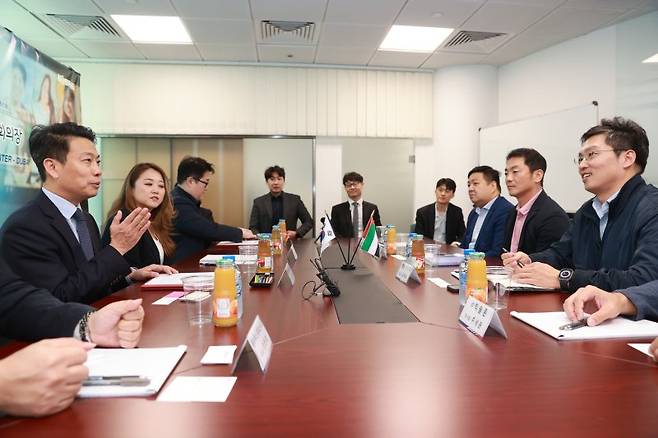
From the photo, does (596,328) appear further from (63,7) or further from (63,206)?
(63,7)

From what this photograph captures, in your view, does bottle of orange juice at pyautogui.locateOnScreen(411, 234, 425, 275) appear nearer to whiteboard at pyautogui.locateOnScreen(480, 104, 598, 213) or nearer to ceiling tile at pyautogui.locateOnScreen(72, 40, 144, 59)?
whiteboard at pyautogui.locateOnScreen(480, 104, 598, 213)

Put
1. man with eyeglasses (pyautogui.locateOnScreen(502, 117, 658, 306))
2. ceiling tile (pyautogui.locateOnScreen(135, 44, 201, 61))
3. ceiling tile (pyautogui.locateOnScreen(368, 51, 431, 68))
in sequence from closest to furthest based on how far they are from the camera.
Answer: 1. man with eyeglasses (pyautogui.locateOnScreen(502, 117, 658, 306))
2. ceiling tile (pyautogui.locateOnScreen(135, 44, 201, 61))
3. ceiling tile (pyautogui.locateOnScreen(368, 51, 431, 68))

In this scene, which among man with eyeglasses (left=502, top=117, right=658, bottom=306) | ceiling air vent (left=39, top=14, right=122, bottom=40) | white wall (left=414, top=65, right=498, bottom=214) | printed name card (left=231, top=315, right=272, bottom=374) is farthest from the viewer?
white wall (left=414, top=65, right=498, bottom=214)

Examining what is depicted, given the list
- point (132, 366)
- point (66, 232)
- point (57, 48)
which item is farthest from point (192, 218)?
point (57, 48)

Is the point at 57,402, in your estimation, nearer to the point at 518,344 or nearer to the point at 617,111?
the point at 518,344

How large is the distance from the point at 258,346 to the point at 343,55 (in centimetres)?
475

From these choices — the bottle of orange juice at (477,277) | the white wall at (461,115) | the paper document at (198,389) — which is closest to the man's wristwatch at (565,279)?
the bottle of orange juice at (477,277)

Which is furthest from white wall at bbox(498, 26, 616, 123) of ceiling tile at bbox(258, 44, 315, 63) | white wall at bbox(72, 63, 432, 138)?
ceiling tile at bbox(258, 44, 315, 63)

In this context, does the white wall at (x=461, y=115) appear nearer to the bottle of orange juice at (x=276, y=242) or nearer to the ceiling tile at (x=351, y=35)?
the ceiling tile at (x=351, y=35)

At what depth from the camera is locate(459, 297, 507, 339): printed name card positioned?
120 cm

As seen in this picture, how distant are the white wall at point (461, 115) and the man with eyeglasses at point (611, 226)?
12.0 feet

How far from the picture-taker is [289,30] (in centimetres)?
442

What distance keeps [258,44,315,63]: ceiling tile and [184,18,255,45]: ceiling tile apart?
0.89ft

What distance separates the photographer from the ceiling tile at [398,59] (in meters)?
5.14
